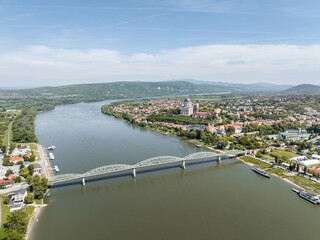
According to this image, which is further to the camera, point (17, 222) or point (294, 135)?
point (294, 135)

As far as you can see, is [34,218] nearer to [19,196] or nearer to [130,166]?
[19,196]

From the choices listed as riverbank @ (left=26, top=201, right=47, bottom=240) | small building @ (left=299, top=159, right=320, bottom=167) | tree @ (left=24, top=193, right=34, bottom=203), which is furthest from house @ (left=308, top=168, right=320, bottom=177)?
tree @ (left=24, top=193, right=34, bottom=203)

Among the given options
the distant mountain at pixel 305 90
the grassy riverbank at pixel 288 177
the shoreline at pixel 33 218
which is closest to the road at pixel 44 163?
the shoreline at pixel 33 218

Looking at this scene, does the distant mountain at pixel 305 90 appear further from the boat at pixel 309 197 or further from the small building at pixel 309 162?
the boat at pixel 309 197

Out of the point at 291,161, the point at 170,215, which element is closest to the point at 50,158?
the point at 170,215

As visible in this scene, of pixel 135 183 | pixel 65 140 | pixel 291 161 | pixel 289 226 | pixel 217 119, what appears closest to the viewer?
pixel 289 226

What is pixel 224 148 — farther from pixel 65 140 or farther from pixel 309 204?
pixel 65 140

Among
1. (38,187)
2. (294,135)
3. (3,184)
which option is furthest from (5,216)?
(294,135)

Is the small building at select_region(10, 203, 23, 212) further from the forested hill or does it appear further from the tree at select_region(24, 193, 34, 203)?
the forested hill
